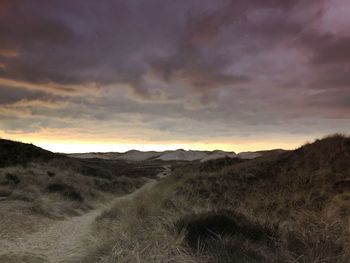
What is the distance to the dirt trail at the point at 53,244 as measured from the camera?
1159 cm

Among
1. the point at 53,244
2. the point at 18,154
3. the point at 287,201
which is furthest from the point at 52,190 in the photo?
the point at 18,154

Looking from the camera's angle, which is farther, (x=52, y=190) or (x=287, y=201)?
(x=52, y=190)

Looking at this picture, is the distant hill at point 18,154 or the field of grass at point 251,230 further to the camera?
the distant hill at point 18,154

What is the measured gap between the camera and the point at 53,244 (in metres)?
13.8

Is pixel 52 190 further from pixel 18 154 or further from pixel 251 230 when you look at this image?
pixel 18 154

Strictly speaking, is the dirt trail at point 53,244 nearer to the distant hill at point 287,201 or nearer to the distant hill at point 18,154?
the distant hill at point 287,201

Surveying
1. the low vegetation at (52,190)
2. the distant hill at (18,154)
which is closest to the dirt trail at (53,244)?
the low vegetation at (52,190)

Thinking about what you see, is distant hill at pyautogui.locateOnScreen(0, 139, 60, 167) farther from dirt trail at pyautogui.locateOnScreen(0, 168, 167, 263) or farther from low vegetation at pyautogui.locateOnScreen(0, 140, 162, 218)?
dirt trail at pyautogui.locateOnScreen(0, 168, 167, 263)

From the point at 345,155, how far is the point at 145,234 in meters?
12.2

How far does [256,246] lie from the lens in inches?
352

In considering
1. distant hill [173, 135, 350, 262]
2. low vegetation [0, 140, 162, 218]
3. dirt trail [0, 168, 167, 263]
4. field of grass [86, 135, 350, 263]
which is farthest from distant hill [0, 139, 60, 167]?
field of grass [86, 135, 350, 263]

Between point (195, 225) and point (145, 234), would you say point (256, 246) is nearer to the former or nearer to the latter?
point (195, 225)

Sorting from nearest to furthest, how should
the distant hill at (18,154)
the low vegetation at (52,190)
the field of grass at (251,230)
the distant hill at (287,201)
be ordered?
1. the field of grass at (251,230)
2. the distant hill at (287,201)
3. the low vegetation at (52,190)
4. the distant hill at (18,154)

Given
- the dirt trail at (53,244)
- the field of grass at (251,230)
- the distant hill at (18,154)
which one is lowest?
the dirt trail at (53,244)
